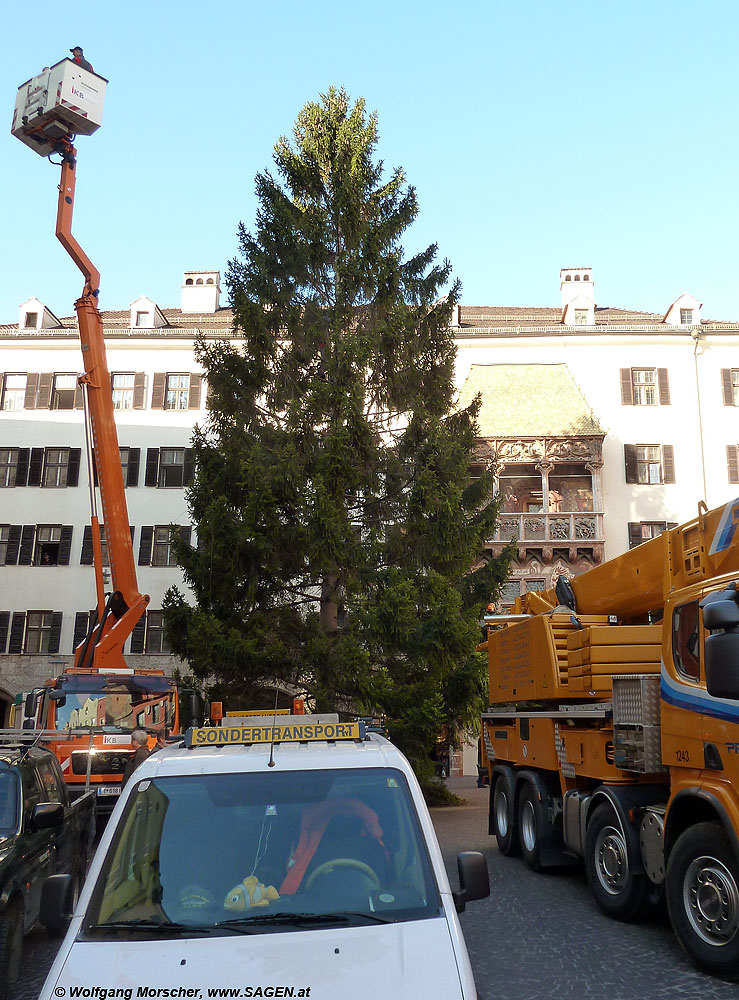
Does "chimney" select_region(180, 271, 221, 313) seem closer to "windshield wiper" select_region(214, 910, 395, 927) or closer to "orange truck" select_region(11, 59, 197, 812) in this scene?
"orange truck" select_region(11, 59, 197, 812)

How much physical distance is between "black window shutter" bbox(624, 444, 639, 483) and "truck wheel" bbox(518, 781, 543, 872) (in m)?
21.3

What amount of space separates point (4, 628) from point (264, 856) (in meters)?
30.0

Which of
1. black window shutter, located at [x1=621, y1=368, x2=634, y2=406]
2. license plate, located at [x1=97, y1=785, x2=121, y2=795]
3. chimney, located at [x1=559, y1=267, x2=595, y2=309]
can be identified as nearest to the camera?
license plate, located at [x1=97, y1=785, x2=121, y2=795]

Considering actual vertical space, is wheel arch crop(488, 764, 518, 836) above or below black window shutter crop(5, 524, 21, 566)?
below

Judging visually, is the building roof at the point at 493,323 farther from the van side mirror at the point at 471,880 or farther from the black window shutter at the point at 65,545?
the van side mirror at the point at 471,880

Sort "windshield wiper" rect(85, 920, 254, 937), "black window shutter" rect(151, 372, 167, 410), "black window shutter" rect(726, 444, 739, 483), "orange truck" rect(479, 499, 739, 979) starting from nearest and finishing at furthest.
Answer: "windshield wiper" rect(85, 920, 254, 937), "orange truck" rect(479, 499, 739, 979), "black window shutter" rect(726, 444, 739, 483), "black window shutter" rect(151, 372, 167, 410)

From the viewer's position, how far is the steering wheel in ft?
13.6

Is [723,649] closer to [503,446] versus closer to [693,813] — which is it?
[693,813]

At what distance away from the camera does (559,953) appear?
7.55m

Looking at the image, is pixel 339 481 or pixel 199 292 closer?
pixel 339 481

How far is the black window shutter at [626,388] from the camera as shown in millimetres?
32969

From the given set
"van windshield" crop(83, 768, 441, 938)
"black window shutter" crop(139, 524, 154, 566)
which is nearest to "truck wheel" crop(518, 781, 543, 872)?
"van windshield" crop(83, 768, 441, 938)

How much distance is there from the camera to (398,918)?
3881 mm

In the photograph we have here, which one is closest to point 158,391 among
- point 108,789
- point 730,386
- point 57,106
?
point 57,106
